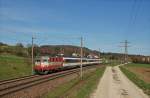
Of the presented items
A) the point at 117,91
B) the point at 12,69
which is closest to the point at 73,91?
the point at 117,91

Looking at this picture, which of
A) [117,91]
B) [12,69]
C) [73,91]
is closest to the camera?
[73,91]

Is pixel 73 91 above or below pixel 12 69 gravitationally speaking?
below

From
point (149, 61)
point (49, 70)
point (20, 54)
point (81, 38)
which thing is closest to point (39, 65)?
point (49, 70)

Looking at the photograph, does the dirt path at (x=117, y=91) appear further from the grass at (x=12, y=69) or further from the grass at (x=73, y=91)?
the grass at (x=12, y=69)

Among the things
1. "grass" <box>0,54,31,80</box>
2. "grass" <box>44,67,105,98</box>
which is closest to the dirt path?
"grass" <box>44,67,105,98</box>

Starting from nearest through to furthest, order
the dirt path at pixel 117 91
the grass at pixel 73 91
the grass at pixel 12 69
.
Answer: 1. the grass at pixel 73 91
2. the dirt path at pixel 117 91
3. the grass at pixel 12 69

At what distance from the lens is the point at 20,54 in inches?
3556

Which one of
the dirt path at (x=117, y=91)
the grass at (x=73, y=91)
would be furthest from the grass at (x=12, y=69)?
the dirt path at (x=117, y=91)

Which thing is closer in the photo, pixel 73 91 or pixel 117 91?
pixel 73 91

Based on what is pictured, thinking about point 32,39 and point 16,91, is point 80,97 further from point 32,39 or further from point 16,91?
point 32,39

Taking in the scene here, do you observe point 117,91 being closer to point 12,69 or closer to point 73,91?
point 73,91

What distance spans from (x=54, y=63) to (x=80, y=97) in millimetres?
30505

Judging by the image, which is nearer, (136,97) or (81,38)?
(136,97)

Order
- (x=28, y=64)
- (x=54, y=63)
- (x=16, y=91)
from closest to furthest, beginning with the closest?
(x=16, y=91) → (x=54, y=63) → (x=28, y=64)
